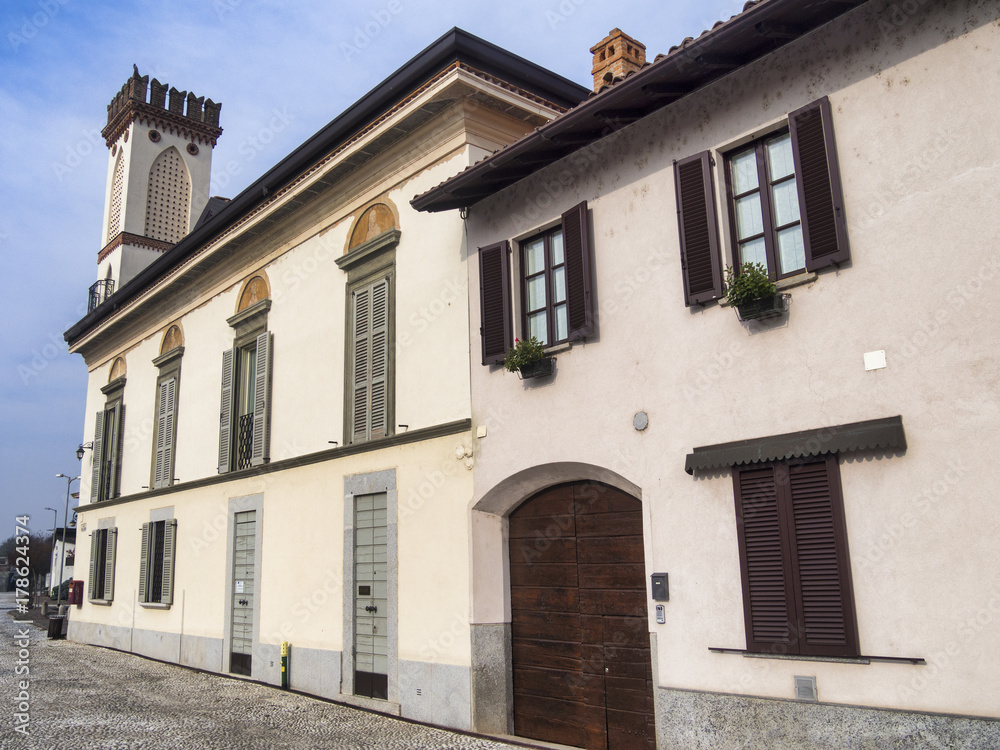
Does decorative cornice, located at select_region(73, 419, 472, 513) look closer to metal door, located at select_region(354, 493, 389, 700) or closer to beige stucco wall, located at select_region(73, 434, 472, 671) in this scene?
beige stucco wall, located at select_region(73, 434, 472, 671)

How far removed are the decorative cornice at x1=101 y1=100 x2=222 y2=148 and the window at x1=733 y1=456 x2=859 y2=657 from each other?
26313 mm

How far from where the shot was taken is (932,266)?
20.6 feet

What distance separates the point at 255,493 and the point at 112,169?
62.6 feet

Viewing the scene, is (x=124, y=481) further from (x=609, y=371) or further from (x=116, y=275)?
(x=609, y=371)

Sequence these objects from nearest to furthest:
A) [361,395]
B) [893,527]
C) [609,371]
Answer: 1. [893,527]
2. [609,371]
3. [361,395]

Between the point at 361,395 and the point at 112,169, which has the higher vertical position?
the point at 112,169

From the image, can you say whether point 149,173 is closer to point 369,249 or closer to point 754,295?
point 369,249

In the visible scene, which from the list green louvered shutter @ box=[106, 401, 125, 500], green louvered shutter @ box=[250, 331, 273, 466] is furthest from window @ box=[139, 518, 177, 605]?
green louvered shutter @ box=[250, 331, 273, 466]

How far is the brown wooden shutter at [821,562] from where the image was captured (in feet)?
21.0

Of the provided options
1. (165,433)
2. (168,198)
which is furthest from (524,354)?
(168,198)

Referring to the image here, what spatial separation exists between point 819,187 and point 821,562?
10.1ft

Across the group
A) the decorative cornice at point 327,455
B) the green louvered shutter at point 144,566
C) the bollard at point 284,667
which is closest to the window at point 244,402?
the decorative cornice at point 327,455

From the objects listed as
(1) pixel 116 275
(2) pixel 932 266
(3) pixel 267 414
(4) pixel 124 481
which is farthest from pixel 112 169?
(2) pixel 932 266

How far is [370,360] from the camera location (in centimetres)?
1209
